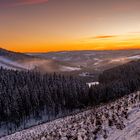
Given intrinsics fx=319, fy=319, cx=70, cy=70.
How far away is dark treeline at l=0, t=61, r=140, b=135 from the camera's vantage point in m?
105

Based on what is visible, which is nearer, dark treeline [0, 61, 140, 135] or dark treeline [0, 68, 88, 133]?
dark treeline [0, 68, 88, 133]

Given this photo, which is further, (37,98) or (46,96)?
(46,96)

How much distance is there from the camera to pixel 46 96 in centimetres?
11850

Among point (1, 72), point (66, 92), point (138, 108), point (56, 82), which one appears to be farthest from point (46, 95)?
point (138, 108)

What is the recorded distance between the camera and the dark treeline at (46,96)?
343 ft

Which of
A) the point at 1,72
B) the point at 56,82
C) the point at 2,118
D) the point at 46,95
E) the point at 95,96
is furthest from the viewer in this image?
the point at 1,72

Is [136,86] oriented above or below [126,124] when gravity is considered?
below

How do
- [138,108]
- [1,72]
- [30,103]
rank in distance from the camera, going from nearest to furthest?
1. [138,108]
2. [30,103]
3. [1,72]

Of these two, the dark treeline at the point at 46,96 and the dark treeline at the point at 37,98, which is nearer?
the dark treeline at the point at 37,98

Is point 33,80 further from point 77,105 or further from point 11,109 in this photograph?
point 11,109

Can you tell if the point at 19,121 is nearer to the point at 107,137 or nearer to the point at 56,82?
the point at 56,82

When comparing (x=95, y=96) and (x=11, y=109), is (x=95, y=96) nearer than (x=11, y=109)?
No

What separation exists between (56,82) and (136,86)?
113 feet

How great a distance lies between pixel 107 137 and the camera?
717 inches
